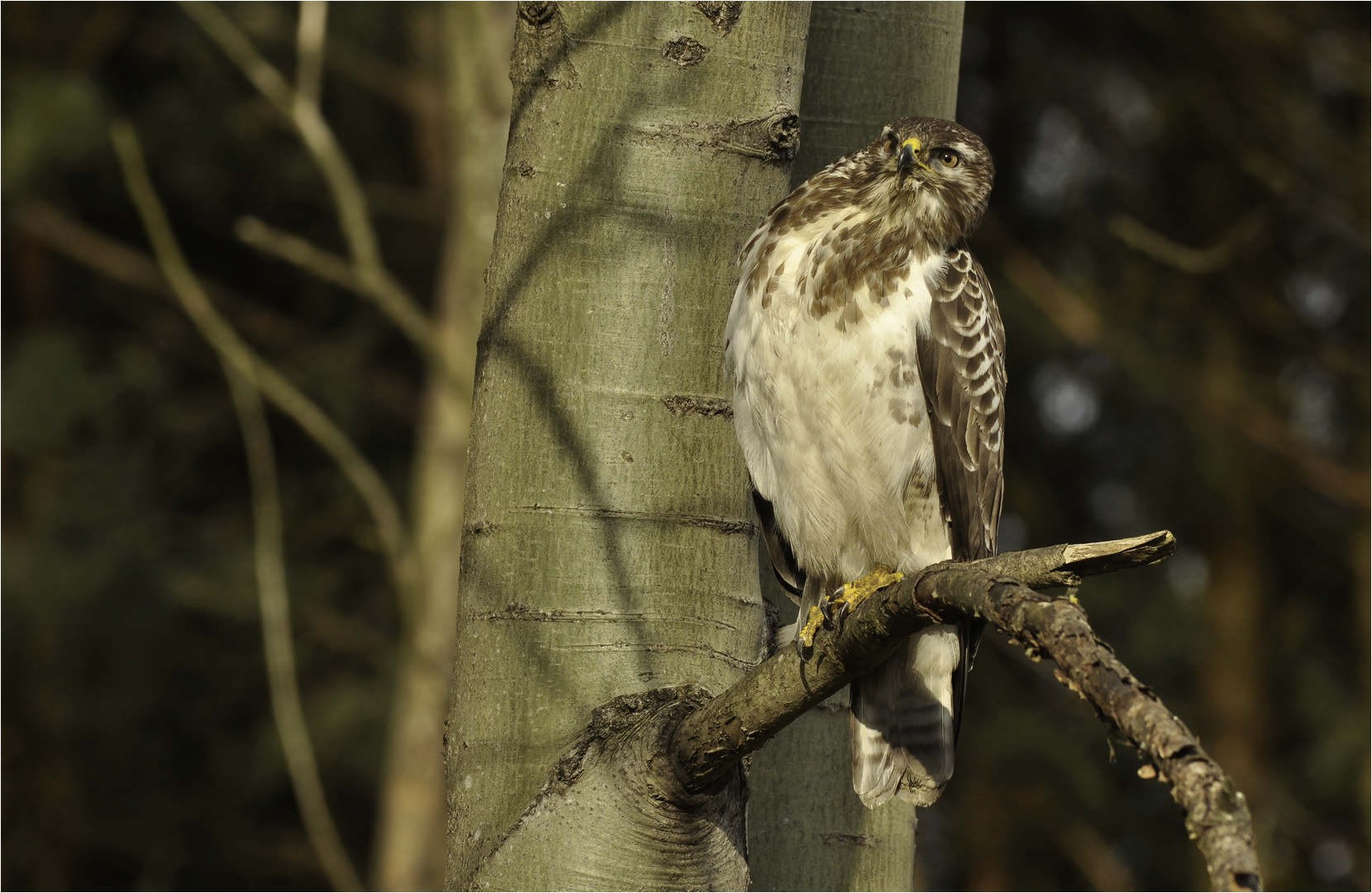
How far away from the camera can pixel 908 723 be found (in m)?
2.76

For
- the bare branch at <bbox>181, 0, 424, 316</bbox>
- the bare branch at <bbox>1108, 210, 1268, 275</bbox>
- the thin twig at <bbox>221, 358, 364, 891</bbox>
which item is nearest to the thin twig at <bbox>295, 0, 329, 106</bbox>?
the bare branch at <bbox>181, 0, 424, 316</bbox>

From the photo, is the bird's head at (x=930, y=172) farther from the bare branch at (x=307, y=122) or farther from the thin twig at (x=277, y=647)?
the thin twig at (x=277, y=647)

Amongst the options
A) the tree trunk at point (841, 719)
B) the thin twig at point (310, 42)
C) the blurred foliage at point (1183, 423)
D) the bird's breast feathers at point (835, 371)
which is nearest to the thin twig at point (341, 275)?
the thin twig at point (310, 42)

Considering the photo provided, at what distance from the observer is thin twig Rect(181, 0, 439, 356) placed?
461cm

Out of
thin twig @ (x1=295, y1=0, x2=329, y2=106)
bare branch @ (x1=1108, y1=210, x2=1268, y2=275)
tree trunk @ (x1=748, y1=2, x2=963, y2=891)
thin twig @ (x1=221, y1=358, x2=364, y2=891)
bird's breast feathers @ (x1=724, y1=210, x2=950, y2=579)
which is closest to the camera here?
tree trunk @ (x1=748, y1=2, x2=963, y2=891)

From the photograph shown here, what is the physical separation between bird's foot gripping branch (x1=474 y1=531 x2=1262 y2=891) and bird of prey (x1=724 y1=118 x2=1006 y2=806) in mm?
677

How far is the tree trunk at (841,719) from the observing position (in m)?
2.50

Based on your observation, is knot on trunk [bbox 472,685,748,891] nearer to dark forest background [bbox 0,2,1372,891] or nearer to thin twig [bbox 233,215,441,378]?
thin twig [bbox 233,215,441,378]

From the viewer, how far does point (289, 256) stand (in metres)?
4.44

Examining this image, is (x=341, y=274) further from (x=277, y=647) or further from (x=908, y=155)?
(x=908, y=155)

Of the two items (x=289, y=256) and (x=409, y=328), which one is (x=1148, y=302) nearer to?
(x=409, y=328)

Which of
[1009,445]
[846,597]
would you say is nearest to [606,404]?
[846,597]

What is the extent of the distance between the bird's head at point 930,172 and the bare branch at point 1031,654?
1210 mm

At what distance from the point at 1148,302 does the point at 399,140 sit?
611cm
